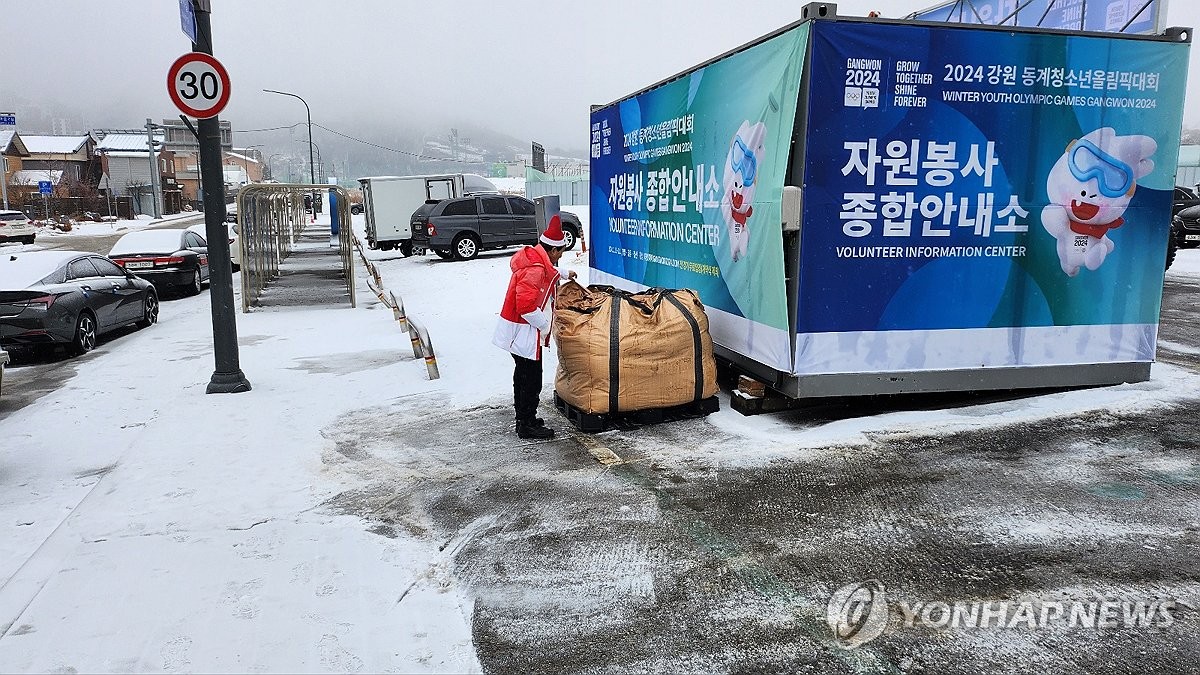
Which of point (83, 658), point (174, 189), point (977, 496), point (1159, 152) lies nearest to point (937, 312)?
point (977, 496)

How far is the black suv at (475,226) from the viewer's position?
24.1 meters

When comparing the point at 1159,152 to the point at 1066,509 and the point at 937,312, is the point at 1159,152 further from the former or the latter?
the point at 1066,509

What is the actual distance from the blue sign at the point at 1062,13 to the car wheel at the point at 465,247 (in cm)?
1612

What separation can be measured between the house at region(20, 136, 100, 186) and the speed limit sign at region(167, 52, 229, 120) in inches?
3862

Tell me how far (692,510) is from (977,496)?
1.70 meters

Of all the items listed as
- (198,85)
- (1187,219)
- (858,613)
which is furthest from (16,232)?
(1187,219)

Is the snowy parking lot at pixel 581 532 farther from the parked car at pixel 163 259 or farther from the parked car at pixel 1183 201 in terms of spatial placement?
the parked car at pixel 1183 201

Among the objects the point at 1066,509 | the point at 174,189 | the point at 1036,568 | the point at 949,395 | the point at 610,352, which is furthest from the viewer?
the point at 174,189

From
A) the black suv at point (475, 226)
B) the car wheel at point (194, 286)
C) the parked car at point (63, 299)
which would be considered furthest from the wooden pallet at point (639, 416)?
the black suv at point (475, 226)

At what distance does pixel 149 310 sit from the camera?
13789 mm

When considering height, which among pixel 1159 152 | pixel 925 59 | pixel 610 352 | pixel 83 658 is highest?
pixel 925 59

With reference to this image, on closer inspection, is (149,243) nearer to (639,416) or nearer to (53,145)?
(639,416)

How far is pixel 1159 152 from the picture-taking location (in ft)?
21.5

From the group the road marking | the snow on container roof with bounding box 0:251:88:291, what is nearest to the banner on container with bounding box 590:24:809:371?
the road marking
